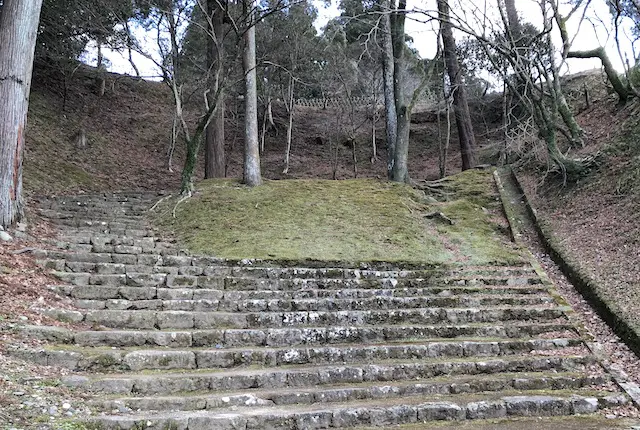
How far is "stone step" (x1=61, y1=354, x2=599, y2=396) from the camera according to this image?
168 inches

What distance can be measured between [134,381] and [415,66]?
22132mm

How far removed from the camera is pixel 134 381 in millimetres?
4281

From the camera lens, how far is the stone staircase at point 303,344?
428 centimetres

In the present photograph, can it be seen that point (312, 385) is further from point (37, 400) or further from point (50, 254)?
point (50, 254)

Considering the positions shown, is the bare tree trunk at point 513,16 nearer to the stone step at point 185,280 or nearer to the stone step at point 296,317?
the stone step at point 185,280

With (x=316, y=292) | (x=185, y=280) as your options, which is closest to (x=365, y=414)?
(x=316, y=292)

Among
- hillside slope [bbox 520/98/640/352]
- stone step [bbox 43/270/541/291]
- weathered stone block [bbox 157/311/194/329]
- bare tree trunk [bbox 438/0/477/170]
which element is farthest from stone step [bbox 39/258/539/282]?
bare tree trunk [bbox 438/0/477/170]

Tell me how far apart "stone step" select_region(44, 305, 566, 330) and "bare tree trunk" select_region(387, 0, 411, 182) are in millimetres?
7065

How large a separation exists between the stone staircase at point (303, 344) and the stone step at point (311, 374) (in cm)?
1

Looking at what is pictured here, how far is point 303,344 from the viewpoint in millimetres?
5539

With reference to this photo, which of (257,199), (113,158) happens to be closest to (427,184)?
(257,199)

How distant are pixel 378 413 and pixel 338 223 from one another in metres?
6.17

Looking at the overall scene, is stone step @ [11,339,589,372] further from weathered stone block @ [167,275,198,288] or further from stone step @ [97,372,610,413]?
weathered stone block @ [167,275,198,288]

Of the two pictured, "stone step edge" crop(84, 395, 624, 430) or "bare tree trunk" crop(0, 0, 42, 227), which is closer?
"stone step edge" crop(84, 395, 624, 430)
